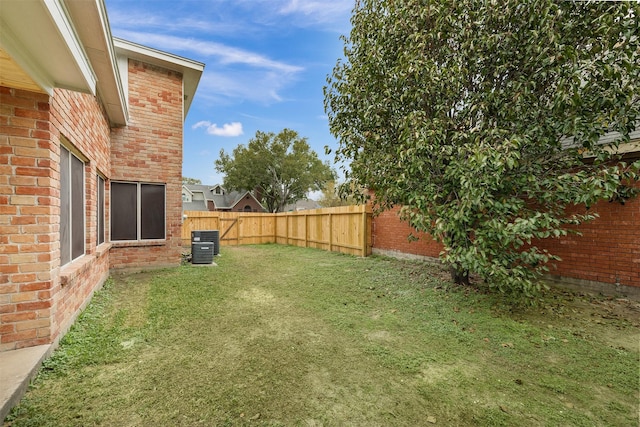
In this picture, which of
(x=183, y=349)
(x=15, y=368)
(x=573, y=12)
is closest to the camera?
(x=15, y=368)

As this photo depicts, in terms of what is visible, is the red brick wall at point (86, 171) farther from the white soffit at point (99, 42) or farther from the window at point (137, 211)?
the window at point (137, 211)

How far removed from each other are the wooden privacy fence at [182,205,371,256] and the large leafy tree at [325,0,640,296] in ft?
15.8

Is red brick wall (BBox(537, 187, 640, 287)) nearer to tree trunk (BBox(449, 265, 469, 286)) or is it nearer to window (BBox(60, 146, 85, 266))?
tree trunk (BBox(449, 265, 469, 286))

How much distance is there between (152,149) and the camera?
6855mm

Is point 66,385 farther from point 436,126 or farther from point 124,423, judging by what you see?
point 436,126

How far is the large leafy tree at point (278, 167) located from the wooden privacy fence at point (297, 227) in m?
15.7

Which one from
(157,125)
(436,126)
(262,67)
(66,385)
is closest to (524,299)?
(436,126)

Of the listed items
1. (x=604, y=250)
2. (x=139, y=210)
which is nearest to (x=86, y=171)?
(x=139, y=210)

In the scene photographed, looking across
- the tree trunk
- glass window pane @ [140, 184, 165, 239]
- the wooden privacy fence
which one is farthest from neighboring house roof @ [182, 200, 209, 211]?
the tree trunk

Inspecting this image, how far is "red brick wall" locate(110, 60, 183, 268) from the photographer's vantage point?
21.4ft

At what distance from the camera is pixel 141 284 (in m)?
5.74

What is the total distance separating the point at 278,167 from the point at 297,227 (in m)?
18.2

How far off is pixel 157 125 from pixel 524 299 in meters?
8.45

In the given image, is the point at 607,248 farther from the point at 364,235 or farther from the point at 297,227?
the point at 297,227
